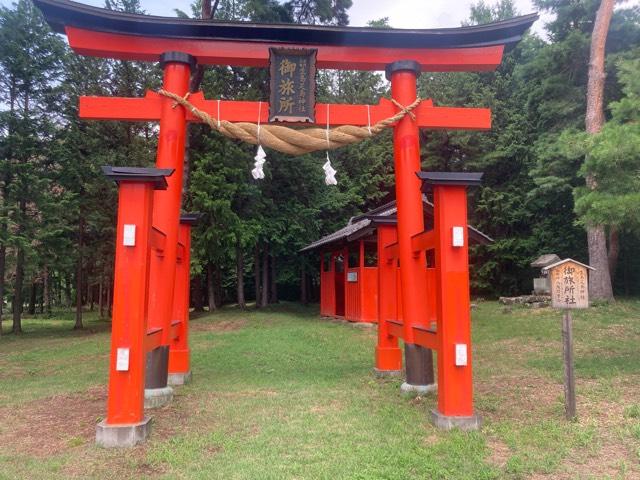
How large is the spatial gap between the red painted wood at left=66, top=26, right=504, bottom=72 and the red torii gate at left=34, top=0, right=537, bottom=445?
0.01m

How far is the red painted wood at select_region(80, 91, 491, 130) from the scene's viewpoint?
21.6 feet

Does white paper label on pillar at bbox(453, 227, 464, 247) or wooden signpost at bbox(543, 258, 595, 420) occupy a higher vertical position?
white paper label on pillar at bbox(453, 227, 464, 247)

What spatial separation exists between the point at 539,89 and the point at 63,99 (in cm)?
1768

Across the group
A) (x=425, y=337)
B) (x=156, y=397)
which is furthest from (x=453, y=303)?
(x=156, y=397)

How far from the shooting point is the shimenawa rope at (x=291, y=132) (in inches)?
258

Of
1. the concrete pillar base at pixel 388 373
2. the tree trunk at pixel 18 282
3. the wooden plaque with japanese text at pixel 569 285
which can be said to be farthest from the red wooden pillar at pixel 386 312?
the tree trunk at pixel 18 282

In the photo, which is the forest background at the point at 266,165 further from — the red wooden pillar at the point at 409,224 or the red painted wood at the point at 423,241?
the red painted wood at the point at 423,241

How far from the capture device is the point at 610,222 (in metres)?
7.04

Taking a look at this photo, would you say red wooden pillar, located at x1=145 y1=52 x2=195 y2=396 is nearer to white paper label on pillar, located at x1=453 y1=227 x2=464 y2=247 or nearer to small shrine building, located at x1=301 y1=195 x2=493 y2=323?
white paper label on pillar, located at x1=453 y1=227 x2=464 y2=247

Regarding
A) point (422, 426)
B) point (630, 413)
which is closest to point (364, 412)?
point (422, 426)

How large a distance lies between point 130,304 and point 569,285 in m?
4.66

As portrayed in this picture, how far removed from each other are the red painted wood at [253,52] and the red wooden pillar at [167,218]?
239 mm

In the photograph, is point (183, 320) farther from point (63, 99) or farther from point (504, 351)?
point (63, 99)

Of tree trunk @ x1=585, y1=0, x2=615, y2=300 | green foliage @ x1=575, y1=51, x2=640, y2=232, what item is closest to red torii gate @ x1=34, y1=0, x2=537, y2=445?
green foliage @ x1=575, y1=51, x2=640, y2=232
